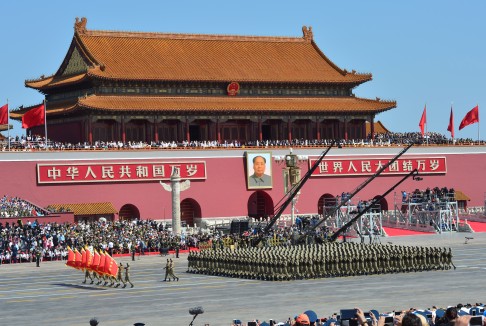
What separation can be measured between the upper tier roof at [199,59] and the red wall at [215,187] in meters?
6.01

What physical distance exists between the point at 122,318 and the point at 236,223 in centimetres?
2979

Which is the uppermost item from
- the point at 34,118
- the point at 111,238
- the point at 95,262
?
the point at 34,118

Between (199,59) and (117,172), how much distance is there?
1245cm

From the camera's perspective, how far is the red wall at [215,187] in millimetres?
62125

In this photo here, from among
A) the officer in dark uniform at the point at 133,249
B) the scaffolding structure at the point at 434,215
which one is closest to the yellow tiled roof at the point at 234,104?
the scaffolding structure at the point at 434,215

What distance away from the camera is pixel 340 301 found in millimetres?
33156

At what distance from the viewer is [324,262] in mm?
41562

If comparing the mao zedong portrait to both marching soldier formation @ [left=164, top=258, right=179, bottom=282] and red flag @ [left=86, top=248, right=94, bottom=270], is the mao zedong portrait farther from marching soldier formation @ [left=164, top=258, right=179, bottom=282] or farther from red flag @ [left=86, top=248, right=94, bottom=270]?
red flag @ [left=86, top=248, right=94, bottom=270]

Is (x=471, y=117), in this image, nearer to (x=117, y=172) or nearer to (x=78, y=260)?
(x=117, y=172)

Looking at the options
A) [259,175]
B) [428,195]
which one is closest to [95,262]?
[259,175]

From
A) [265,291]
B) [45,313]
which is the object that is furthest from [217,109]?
[45,313]

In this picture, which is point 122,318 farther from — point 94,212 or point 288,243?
point 94,212

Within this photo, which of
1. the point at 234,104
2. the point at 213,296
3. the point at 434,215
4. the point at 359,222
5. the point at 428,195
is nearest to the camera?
the point at 213,296

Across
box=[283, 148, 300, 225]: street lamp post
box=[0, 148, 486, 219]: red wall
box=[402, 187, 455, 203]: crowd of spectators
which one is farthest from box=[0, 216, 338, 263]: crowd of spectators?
box=[402, 187, 455, 203]: crowd of spectators
